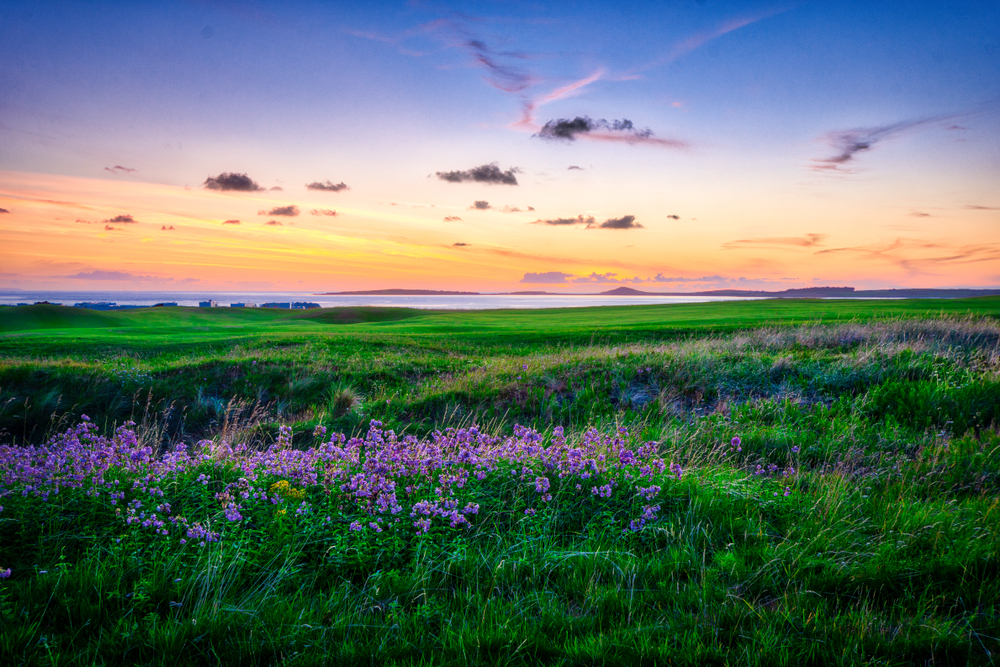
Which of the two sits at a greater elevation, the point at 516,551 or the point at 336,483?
the point at 336,483

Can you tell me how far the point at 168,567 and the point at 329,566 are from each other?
1.11 m

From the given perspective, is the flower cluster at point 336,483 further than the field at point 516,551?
Yes

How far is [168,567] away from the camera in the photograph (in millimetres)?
3432

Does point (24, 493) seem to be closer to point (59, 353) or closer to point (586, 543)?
point (586, 543)

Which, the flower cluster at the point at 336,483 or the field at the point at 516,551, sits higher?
the flower cluster at the point at 336,483

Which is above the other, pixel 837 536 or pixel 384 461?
pixel 384 461

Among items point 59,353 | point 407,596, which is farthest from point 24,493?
point 59,353

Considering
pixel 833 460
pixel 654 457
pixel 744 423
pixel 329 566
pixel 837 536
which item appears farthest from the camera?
pixel 744 423

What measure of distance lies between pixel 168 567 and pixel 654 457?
15.7 ft

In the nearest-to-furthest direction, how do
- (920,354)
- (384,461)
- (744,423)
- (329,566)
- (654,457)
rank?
(329,566)
(384,461)
(654,457)
(744,423)
(920,354)

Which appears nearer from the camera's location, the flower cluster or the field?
the field

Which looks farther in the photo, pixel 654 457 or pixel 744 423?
pixel 744 423

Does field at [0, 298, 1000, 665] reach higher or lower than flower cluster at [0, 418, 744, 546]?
lower

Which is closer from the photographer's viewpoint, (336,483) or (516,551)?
(516,551)
